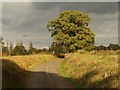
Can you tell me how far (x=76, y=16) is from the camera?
8944cm

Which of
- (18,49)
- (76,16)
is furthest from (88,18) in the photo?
(18,49)

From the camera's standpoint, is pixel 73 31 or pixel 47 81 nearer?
pixel 47 81

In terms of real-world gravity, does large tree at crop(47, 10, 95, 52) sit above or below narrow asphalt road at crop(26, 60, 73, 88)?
above

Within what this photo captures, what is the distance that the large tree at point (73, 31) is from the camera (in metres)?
85.6

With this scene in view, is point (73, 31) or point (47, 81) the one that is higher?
point (73, 31)

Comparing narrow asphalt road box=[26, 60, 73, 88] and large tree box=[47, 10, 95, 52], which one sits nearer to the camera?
narrow asphalt road box=[26, 60, 73, 88]

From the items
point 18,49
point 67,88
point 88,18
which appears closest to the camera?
point 67,88

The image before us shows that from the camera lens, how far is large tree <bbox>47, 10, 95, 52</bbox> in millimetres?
85625

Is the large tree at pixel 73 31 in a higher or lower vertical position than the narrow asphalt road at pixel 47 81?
higher

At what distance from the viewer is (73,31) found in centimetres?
8731

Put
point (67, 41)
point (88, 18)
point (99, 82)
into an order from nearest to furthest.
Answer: point (99, 82) < point (67, 41) < point (88, 18)

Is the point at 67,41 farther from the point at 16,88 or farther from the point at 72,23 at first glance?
the point at 16,88

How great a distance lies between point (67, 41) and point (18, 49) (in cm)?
5496

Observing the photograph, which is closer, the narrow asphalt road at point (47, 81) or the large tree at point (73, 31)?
the narrow asphalt road at point (47, 81)
